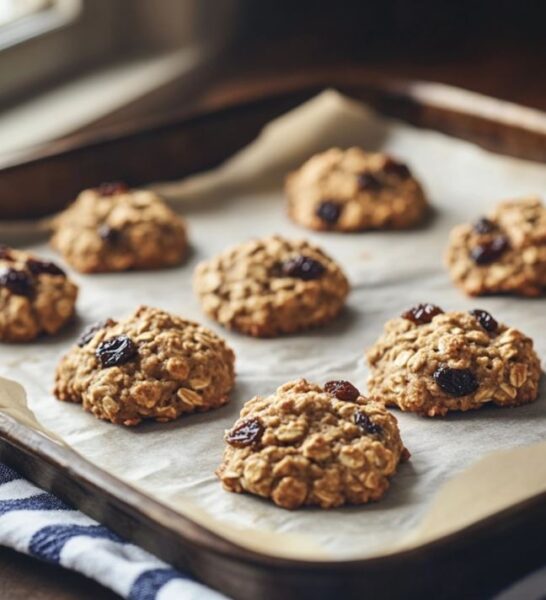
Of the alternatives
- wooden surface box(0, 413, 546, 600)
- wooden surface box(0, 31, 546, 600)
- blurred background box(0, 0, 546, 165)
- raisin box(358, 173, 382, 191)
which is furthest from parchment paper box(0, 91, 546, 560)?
wooden surface box(0, 31, 546, 600)

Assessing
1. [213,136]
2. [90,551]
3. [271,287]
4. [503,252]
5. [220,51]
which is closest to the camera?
[90,551]

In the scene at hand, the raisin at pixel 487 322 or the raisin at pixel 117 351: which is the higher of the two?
the raisin at pixel 117 351

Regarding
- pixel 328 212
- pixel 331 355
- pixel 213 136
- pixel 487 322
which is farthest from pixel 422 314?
pixel 213 136

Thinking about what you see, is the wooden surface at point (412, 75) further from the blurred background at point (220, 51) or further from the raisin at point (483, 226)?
the raisin at point (483, 226)

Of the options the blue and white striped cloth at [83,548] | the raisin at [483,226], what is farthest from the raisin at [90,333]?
the raisin at [483,226]

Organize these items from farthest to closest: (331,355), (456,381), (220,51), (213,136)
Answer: (220,51)
(213,136)
(331,355)
(456,381)

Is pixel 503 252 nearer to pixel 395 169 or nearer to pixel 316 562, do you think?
pixel 395 169
